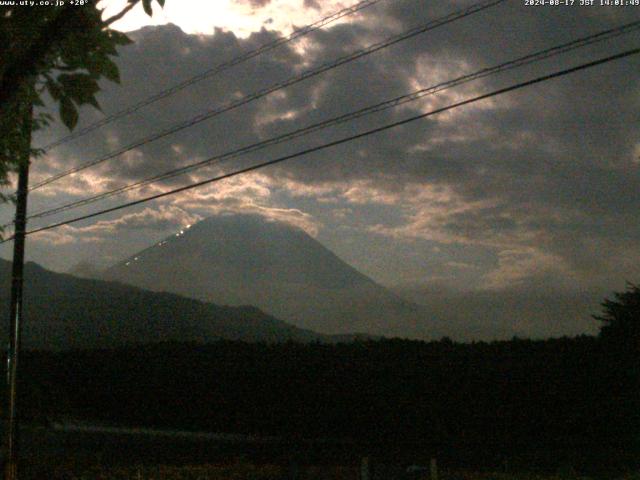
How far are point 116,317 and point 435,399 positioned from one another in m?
86.3

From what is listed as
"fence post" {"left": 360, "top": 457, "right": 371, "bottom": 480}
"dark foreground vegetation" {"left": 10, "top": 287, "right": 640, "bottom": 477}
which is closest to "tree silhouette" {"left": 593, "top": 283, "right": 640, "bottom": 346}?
"dark foreground vegetation" {"left": 10, "top": 287, "right": 640, "bottom": 477}

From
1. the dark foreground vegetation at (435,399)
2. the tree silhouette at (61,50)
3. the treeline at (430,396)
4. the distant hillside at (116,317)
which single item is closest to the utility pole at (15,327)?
the dark foreground vegetation at (435,399)

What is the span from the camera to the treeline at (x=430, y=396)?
1853 cm

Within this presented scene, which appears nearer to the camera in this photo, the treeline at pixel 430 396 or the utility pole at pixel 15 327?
the utility pole at pixel 15 327

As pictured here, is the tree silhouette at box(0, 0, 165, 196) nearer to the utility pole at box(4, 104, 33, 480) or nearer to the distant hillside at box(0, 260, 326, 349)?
the utility pole at box(4, 104, 33, 480)

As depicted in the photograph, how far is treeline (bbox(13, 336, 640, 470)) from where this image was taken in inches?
730

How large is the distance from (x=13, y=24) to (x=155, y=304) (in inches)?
4213

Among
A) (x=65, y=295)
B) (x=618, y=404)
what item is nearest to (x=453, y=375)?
(x=618, y=404)

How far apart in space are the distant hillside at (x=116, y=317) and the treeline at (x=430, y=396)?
60753 millimetres

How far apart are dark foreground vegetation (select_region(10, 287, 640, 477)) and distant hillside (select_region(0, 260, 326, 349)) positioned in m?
61.6

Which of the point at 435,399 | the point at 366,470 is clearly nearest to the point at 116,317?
the point at 435,399

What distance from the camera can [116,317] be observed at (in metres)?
100

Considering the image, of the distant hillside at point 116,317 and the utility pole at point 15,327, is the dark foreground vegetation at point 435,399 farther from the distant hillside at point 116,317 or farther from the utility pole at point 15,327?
the distant hillside at point 116,317

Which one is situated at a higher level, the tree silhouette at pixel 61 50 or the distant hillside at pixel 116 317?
the distant hillside at pixel 116 317
